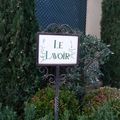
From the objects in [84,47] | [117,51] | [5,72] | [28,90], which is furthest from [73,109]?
[117,51]

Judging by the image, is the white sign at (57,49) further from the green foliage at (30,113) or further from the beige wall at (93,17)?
the beige wall at (93,17)

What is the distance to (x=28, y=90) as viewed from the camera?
18.2 ft

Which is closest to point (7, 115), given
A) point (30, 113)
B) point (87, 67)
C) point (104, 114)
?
point (30, 113)

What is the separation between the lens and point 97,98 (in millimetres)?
5512

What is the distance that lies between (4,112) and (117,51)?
121 inches

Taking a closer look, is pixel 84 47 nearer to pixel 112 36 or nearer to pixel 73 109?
pixel 112 36

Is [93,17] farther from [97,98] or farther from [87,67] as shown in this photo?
[97,98]

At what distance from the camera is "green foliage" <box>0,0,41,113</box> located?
17.7 feet

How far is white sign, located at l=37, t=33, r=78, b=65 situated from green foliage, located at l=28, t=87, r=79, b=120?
653mm

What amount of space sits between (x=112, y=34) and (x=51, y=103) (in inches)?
105

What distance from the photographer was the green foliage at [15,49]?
5.40 m

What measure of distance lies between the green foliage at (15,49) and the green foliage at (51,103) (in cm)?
28

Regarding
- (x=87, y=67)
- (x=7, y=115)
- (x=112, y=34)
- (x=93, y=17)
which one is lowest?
(x=7, y=115)

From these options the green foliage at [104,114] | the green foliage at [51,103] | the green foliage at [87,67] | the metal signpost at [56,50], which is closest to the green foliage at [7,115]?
the green foliage at [51,103]
